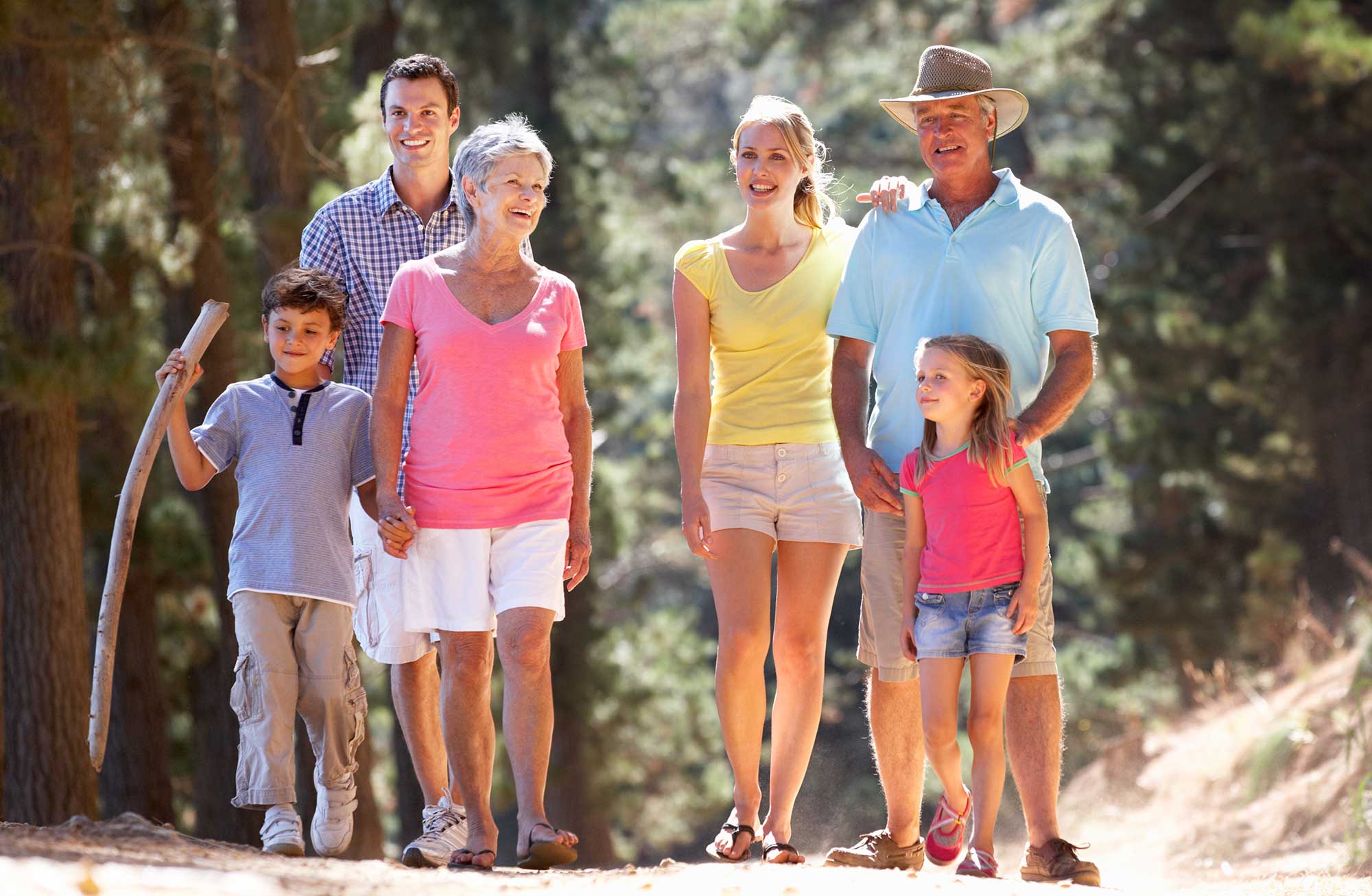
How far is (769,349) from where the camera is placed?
496 centimetres

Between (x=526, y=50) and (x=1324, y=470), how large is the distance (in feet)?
34.9

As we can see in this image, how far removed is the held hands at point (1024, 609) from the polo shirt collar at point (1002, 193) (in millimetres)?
1165

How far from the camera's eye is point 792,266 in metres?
4.99

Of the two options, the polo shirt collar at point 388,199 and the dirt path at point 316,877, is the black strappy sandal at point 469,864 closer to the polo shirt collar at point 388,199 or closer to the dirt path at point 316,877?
the dirt path at point 316,877

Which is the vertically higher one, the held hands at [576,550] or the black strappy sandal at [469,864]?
the held hands at [576,550]

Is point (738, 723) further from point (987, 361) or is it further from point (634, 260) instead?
point (634, 260)

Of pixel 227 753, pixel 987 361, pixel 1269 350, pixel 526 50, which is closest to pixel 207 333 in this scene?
pixel 987 361

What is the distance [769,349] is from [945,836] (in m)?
1.56

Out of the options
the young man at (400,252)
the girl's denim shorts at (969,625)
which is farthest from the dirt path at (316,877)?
the girl's denim shorts at (969,625)

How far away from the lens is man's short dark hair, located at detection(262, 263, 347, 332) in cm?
488

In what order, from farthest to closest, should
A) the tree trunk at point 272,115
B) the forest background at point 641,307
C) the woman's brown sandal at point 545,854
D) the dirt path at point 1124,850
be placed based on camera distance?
the tree trunk at point 272,115
the forest background at point 641,307
the woman's brown sandal at point 545,854
the dirt path at point 1124,850

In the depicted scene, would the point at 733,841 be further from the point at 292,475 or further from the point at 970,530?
the point at 292,475

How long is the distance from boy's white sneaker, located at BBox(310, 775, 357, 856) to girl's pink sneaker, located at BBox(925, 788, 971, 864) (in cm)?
173

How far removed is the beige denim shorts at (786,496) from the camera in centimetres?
487
